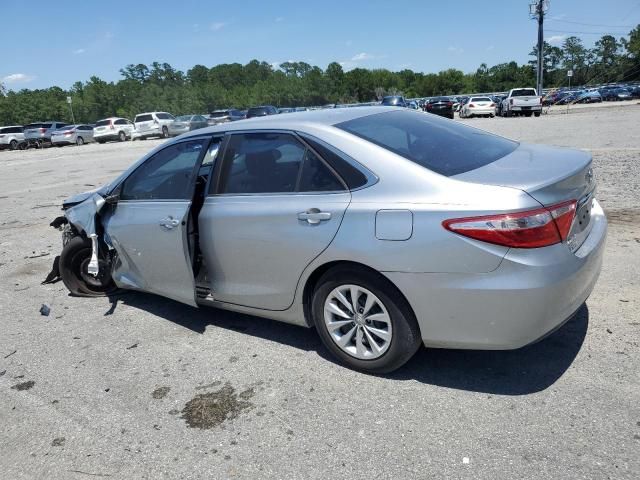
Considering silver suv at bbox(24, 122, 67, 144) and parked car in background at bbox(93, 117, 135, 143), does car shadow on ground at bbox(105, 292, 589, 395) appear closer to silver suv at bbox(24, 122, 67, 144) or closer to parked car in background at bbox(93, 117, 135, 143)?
parked car in background at bbox(93, 117, 135, 143)

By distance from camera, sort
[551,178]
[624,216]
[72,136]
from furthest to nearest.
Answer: [72,136]
[624,216]
[551,178]

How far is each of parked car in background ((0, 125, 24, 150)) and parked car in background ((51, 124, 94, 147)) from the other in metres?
2.46

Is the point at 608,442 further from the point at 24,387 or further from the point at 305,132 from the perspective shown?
the point at 24,387

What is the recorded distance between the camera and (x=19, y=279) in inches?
243

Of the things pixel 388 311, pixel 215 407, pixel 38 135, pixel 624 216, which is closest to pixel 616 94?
pixel 38 135

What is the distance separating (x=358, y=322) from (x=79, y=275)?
11.1ft

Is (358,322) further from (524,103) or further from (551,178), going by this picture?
(524,103)

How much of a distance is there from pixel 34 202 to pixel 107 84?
84.9 m

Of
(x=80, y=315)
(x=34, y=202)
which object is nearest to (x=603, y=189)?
(x=80, y=315)

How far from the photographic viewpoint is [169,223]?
4.10 m

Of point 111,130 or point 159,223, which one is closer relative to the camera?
point 159,223

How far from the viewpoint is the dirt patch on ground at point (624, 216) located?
621 centimetres

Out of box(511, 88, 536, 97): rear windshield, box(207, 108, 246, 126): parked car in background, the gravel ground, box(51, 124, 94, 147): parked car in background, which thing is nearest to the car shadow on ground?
the gravel ground

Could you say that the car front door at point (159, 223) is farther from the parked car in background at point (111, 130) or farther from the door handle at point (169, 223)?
the parked car in background at point (111, 130)
